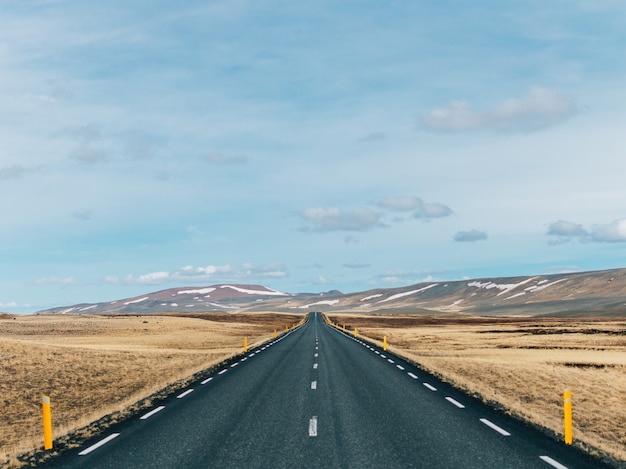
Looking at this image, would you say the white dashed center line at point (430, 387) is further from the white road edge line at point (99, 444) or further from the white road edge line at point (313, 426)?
the white road edge line at point (99, 444)

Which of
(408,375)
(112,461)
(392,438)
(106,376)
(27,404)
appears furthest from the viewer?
(106,376)

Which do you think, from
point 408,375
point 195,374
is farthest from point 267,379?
point 408,375

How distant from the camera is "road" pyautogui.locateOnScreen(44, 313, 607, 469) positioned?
961 centimetres

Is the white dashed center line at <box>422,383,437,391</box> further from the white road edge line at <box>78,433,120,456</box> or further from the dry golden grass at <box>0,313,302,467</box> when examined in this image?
the white road edge line at <box>78,433,120,456</box>

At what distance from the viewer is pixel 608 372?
89.0 ft

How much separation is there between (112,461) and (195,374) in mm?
13419

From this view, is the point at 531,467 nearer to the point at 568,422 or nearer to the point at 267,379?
the point at 568,422

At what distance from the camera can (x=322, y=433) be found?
11.7 m

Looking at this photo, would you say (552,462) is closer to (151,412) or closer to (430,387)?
(430,387)

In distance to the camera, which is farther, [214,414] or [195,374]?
[195,374]

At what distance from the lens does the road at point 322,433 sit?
31.5 feet

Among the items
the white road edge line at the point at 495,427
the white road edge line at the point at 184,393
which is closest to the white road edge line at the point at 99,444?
the white road edge line at the point at 184,393

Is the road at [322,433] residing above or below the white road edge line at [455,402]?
above

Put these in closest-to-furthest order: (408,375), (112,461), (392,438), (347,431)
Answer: (112,461) < (392,438) < (347,431) < (408,375)
